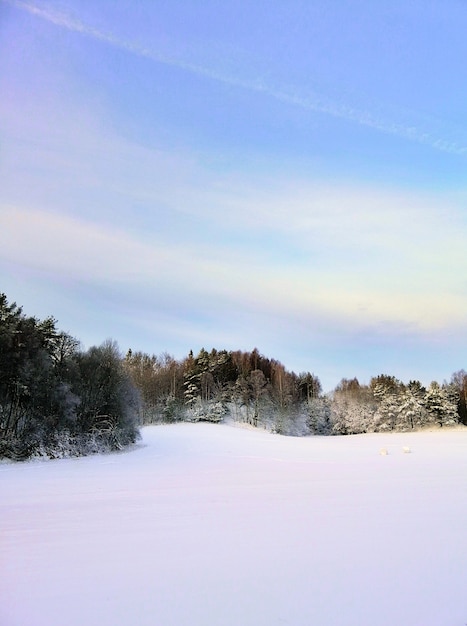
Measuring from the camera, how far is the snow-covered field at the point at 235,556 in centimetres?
330

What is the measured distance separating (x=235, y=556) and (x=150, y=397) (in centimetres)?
4708

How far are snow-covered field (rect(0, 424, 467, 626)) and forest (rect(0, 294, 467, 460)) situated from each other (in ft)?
28.8

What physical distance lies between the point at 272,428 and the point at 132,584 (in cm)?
4727

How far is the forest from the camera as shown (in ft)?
56.7

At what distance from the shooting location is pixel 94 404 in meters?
21.5

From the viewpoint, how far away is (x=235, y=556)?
4574mm

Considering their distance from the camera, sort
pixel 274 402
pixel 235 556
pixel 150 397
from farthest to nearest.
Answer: pixel 274 402 → pixel 150 397 → pixel 235 556

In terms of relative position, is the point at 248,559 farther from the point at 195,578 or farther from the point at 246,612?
the point at 246,612

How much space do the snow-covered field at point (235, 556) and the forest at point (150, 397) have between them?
28.8 feet

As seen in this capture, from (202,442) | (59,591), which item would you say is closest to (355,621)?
(59,591)

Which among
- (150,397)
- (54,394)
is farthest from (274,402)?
(54,394)

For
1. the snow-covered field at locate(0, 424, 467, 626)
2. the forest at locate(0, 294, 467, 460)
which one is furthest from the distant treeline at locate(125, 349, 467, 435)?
the snow-covered field at locate(0, 424, 467, 626)

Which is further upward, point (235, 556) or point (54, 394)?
point (54, 394)

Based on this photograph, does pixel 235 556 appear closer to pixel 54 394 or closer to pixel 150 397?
pixel 54 394
